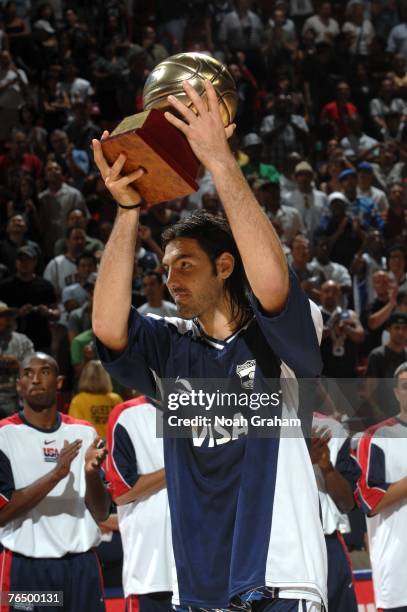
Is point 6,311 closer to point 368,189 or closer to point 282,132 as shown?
point 368,189

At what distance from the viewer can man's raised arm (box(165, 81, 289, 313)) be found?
260cm

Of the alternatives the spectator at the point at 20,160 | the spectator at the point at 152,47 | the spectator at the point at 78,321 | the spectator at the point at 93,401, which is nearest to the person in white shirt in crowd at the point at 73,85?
the spectator at the point at 152,47

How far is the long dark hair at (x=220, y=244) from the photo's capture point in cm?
312

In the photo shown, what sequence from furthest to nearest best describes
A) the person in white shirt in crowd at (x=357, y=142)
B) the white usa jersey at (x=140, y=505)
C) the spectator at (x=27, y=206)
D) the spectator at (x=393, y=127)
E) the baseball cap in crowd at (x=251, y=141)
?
the spectator at (x=393, y=127), the person in white shirt in crowd at (x=357, y=142), the baseball cap in crowd at (x=251, y=141), the spectator at (x=27, y=206), the white usa jersey at (x=140, y=505)

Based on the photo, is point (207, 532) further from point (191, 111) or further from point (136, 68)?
point (136, 68)

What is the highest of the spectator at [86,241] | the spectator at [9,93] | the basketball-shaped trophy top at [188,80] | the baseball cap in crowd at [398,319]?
the spectator at [9,93]

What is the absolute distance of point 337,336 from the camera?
9023mm

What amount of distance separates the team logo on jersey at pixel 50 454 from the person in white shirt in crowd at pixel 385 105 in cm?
991

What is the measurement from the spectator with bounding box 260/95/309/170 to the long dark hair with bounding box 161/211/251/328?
394 inches

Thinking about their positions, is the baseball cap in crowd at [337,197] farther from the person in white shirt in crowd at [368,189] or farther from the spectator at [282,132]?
the spectator at [282,132]

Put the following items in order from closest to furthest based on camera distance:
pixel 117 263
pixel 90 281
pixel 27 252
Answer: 1. pixel 117 263
2. pixel 27 252
3. pixel 90 281

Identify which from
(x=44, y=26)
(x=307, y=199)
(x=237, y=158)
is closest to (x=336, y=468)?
(x=307, y=199)

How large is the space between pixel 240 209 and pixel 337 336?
21.4 feet

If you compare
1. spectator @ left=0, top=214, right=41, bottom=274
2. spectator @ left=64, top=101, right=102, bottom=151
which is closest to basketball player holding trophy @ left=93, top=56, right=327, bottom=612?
spectator @ left=0, top=214, right=41, bottom=274
